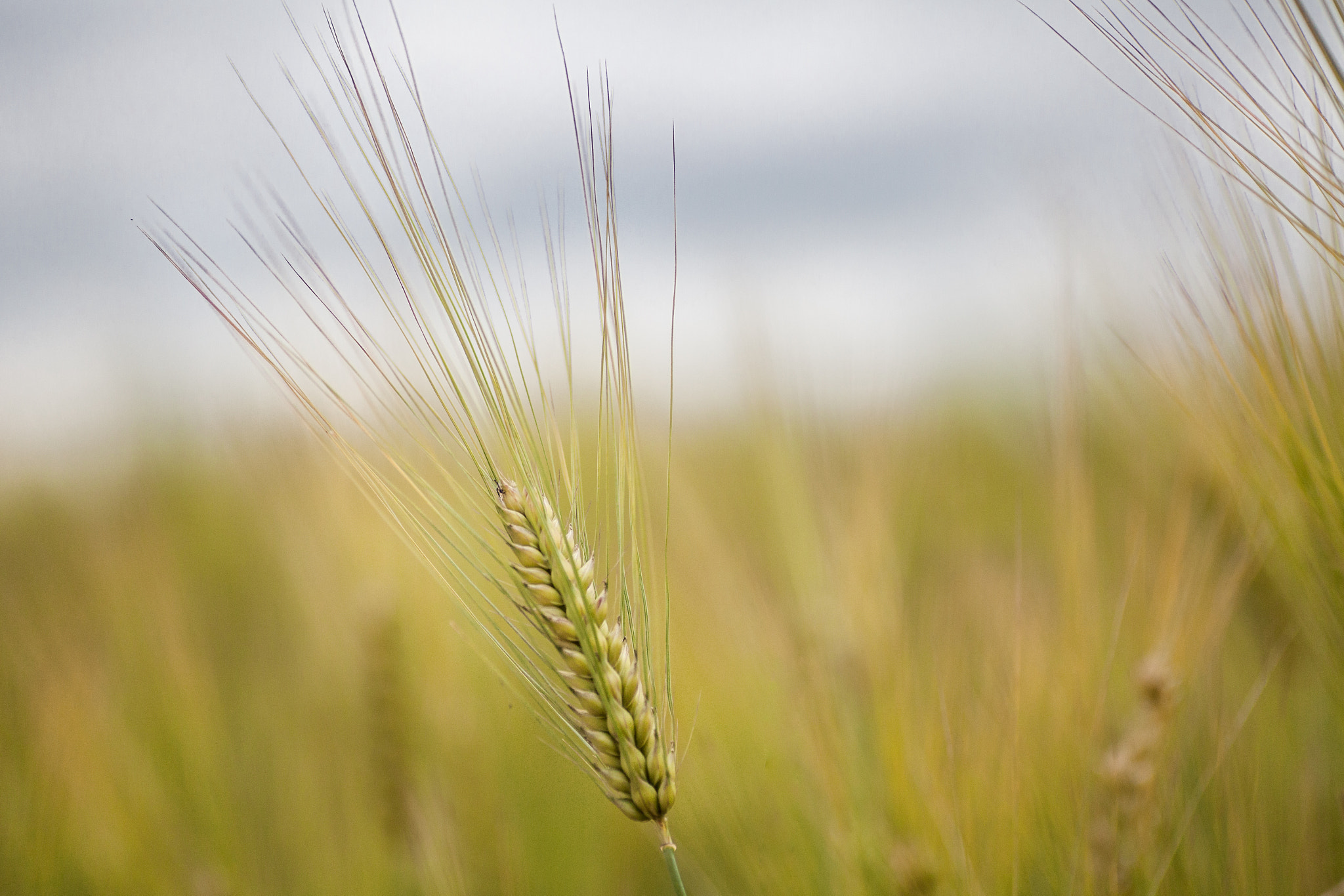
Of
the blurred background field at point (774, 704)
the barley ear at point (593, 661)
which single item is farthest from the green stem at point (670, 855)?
the blurred background field at point (774, 704)

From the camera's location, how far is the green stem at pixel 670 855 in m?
0.53

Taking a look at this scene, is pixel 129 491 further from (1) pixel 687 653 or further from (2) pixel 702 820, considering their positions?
(2) pixel 702 820

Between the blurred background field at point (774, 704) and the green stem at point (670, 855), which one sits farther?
A: the blurred background field at point (774, 704)

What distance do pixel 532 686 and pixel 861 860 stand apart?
23.6 inches

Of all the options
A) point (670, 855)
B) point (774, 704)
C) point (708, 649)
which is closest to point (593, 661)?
point (670, 855)

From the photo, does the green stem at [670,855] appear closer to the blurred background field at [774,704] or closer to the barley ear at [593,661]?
the barley ear at [593,661]

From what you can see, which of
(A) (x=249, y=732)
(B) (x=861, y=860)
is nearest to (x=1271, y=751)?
(B) (x=861, y=860)

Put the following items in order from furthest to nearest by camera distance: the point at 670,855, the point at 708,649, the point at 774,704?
the point at 708,649, the point at 774,704, the point at 670,855

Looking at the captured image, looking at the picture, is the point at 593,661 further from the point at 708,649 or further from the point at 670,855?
the point at 708,649

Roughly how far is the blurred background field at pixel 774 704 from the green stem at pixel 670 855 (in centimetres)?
36

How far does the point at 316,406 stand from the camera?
64 cm

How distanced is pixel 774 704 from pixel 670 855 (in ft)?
1.95

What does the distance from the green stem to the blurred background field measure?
14.0 inches

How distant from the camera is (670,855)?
551 mm
